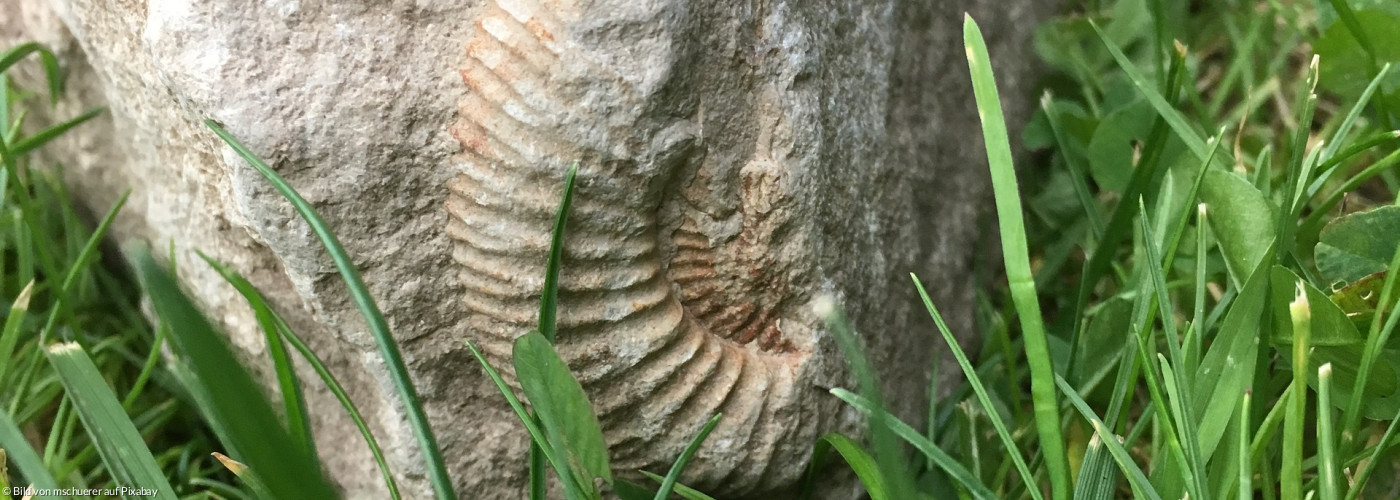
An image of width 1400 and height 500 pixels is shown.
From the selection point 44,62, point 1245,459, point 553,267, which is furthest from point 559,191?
point 44,62

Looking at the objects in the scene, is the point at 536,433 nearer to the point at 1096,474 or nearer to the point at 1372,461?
the point at 1096,474

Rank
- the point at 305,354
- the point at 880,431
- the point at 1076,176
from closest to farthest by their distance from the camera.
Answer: the point at 880,431 < the point at 305,354 < the point at 1076,176

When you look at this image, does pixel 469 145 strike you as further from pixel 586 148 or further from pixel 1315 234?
pixel 1315 234

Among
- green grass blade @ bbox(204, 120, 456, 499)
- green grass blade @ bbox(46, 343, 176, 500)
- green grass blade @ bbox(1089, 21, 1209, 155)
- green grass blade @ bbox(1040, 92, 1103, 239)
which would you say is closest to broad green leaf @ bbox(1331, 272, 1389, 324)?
green grass blade @ bbox(1089, 21, 1209, 155)

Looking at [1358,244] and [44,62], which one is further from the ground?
[44,62]

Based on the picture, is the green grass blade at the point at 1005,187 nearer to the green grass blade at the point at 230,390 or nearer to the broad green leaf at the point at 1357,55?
the green grass blade at the point at 230,390

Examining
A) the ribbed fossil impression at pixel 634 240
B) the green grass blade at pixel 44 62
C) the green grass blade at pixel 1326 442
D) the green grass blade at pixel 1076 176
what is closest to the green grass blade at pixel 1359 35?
the green grass blade at pixel 1076 176
